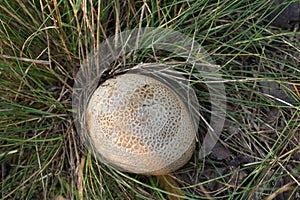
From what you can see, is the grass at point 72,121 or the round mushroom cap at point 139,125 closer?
the round mushroom cap at point 139,125

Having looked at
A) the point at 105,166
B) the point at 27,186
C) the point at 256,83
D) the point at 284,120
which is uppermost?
the point at 256,83

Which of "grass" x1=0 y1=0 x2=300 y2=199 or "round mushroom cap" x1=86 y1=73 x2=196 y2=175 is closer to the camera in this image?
"round mushroom cap" x1=86 y1=73 x2=196 y2=175

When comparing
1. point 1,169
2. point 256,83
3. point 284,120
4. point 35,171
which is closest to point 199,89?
point 256,83

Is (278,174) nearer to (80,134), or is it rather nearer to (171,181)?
(171,181)

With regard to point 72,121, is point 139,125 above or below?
above

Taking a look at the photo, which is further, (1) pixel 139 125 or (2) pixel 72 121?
(2) pixel 72 121
